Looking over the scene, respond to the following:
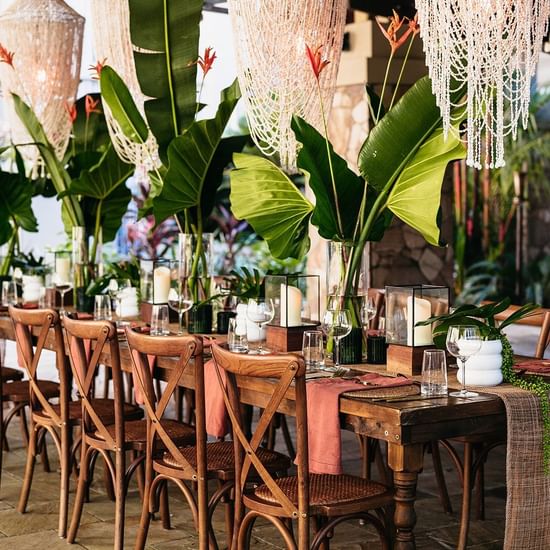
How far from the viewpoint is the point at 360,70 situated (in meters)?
7.88

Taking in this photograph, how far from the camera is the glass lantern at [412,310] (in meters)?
3.49

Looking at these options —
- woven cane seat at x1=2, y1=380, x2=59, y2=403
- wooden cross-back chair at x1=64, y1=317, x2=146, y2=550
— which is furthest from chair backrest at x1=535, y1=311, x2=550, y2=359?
woven cane seat at x1=2, y1=380, x2=59, y2=403

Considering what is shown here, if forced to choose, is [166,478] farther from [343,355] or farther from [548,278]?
[548,278]

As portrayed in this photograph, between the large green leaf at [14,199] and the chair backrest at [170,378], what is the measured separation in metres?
2.99

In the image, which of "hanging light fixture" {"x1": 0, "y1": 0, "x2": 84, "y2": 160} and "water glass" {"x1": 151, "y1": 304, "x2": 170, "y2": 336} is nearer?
"water glass" {"x1": 151, "y1": 304, "x2": 170, "y2": 336}

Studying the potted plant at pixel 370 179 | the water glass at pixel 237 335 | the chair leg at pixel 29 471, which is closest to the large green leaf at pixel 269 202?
the potted plant at pixel 370 179

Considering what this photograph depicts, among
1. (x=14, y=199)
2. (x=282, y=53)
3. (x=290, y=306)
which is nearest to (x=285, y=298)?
(x=290, y=306)

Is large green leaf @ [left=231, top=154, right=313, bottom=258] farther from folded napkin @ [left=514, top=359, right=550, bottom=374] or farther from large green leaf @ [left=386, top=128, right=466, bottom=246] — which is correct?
folded napkin @ [left=514, top=359, right=550, bottom=374]

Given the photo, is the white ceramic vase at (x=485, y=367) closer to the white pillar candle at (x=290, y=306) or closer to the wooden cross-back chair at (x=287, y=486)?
the wooden cross-back chair at (x=287, y=486)

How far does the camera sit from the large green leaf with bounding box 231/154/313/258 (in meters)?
4.11

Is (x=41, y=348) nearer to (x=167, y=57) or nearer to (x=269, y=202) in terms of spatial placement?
(x=269, y=202)

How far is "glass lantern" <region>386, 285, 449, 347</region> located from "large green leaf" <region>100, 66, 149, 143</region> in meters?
1.94

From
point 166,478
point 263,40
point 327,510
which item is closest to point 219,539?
point 166,478

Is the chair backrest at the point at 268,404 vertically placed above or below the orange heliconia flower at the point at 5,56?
below
